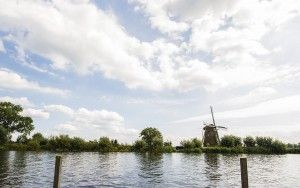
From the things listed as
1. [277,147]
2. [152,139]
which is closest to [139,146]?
[152,139]

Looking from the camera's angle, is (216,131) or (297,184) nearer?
(297,184)

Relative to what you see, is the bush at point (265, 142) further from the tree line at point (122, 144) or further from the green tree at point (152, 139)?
the green tree at point (152, 139)

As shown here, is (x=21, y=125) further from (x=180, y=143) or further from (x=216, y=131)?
(x=216, y=131)

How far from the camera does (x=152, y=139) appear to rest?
139 m

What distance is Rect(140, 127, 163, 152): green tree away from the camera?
447 ft

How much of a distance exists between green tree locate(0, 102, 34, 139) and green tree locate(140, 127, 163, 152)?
5020cm

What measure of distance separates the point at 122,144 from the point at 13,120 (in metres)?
47.8

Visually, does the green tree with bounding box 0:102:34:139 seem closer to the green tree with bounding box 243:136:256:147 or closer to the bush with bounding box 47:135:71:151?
the bush with bounding box 47:135:71:151

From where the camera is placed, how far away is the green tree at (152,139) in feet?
447

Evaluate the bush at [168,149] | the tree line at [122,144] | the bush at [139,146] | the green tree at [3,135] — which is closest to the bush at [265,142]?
the tree line at [122,144]

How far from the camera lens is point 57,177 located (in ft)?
64.8

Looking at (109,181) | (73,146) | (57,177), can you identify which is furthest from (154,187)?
(73,146)

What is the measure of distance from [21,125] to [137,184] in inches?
4550

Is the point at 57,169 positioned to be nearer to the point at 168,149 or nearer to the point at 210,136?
the point at 168,149
